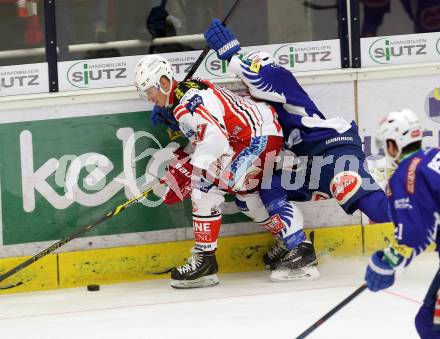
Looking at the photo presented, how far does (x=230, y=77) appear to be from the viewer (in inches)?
237

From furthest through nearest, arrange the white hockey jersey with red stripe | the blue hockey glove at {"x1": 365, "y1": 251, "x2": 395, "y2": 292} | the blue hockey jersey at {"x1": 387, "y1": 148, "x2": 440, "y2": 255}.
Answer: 1. the white hockey jersey with red stripe
2. the blue hockey glove at {"x1": 365, "y1": 251, "x2": 395, "y2": 292}
3. the blue hockey jersey at {"x1": 387, "y1": 148, "x2": 440, "y2": 255}

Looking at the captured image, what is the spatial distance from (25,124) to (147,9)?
2.92ft

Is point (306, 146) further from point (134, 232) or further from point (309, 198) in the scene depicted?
point (134, 232)

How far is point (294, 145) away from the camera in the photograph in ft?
19.4

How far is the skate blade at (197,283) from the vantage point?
5.77 metres

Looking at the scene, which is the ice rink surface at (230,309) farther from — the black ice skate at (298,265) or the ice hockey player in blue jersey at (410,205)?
the ice hockey player in blue jersey at (410,205)

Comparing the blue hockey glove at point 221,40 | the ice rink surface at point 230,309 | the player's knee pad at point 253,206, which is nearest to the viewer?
the ice rink surface at point 230,309

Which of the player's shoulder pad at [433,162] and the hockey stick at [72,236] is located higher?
the player's shoulder pad at [433,162]

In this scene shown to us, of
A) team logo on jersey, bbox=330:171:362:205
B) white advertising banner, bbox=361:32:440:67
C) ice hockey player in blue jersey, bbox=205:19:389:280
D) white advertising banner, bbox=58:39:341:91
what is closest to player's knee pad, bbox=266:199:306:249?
ice hockey player in blue jersey, bbox=205:19:389:280

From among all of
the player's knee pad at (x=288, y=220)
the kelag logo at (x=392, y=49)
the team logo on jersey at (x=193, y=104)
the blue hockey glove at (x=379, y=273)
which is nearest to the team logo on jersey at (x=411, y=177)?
the blue hockey glove at (x=379, y=273)

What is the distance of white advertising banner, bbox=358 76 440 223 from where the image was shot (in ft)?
20.1

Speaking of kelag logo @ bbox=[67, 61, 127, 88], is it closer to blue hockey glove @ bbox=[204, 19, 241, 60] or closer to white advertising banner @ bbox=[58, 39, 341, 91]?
white advertising banner @ bbox=[58, 39, 341, 91]

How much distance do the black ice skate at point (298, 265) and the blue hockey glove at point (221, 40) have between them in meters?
1.06

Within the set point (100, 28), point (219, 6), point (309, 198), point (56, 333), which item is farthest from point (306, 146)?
point (56, 333)
